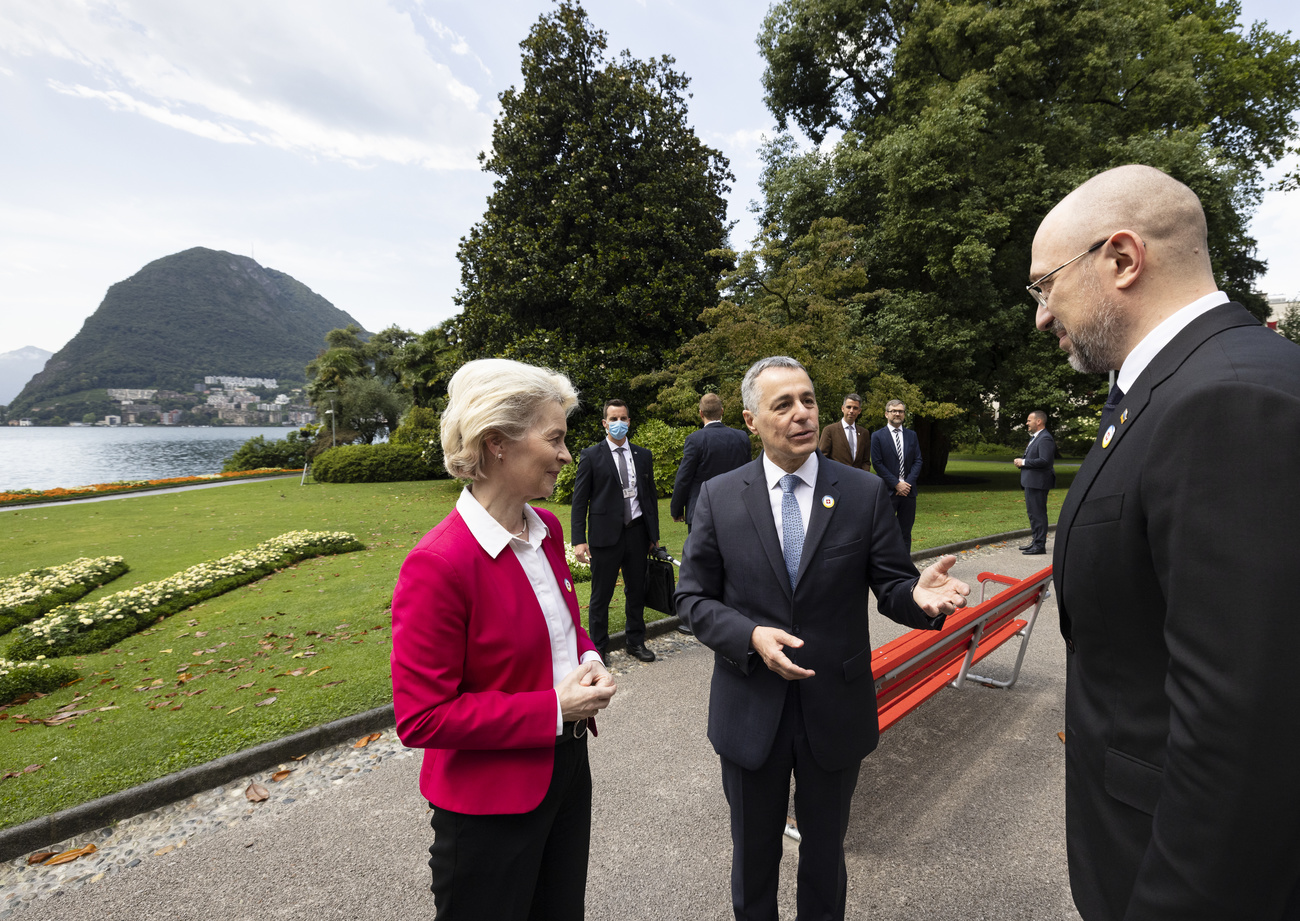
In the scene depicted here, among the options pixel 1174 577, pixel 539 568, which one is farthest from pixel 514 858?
pixel 1174 577

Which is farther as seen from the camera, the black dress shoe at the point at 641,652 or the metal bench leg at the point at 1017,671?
the black dress shoe at the point at 641,652

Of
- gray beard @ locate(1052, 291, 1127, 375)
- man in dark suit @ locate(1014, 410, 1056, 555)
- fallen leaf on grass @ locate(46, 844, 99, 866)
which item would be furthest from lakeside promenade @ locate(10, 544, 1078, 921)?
man in dark suit @ locate(1014, 410, 1056, 555)

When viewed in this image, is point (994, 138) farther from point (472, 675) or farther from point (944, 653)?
point (472, 675)

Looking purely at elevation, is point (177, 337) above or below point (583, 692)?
above

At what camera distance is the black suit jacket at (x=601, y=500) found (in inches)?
232

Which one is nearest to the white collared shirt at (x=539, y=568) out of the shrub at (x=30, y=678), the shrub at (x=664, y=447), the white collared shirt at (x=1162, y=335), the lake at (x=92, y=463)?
the white collared shirt at (x=1162, y=335)

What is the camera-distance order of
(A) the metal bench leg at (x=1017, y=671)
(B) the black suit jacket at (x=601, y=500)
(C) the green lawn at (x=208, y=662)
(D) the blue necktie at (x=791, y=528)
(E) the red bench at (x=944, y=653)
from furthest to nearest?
(B) the black suit jacket at (x=601, y=500) < (A) the metal bench leg at (x=1017, y=671) < (C) the green lawn at (x=208, y=662) < (E) the red bench at (x=944, y=653) < (D) the blue necktie at (x=791, y=528)

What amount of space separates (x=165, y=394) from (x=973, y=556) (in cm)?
12282

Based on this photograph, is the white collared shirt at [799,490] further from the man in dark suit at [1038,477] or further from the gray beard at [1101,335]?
the man in dark suit at [1038,477]

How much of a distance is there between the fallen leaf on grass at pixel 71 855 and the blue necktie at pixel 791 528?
13.4 ft

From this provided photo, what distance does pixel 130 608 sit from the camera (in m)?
7.00

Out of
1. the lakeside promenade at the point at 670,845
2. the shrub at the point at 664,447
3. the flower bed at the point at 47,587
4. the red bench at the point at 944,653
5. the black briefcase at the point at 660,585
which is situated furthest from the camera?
the shrub at the point at 664,447

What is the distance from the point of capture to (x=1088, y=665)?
1.28 metres

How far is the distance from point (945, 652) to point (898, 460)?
5266mm
